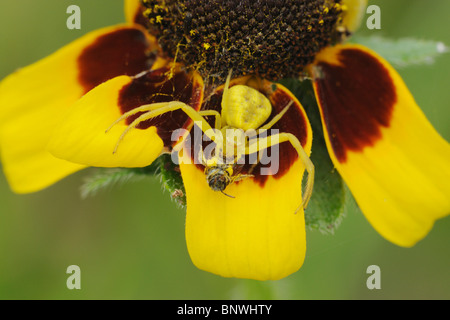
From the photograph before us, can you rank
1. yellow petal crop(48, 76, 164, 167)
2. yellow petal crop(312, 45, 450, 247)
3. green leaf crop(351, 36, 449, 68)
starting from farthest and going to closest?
green leaf crop(351, 36, 449, 68)
yellow petal crop(312, 45, 450, 247)
yellow petal crop(48, 76, 164, 167)

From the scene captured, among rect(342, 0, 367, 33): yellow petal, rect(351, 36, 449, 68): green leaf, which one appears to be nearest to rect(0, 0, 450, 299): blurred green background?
rect(351, 36, 449, 68): green leaf

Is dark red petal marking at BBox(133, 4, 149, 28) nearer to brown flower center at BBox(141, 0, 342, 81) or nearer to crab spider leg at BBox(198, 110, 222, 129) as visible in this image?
brown flower center at BBox(141, 0, 342, 81)

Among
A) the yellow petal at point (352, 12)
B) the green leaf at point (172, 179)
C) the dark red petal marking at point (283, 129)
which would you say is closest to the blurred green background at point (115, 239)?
the yellow petal at point (352, 12)

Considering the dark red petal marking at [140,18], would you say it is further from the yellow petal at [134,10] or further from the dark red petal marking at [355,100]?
the dark red petal marking at [355,100]

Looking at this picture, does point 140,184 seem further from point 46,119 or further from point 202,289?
point 46,119
